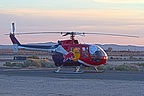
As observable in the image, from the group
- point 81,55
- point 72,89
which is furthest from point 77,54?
point 72,89

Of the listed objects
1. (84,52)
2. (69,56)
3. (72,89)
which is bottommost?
(72,89)

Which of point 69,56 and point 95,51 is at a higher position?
point 95,51

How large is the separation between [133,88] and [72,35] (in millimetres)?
19073

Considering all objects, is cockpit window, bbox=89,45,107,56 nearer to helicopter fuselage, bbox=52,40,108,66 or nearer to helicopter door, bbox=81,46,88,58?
helicopter fuselage, bbox=52,40,108,66

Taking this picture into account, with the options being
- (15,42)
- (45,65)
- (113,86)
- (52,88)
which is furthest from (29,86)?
(45,65)

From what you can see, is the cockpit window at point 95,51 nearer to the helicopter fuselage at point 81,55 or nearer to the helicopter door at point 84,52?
the helicopter fuselage at point 81,55

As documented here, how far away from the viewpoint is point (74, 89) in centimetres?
2828

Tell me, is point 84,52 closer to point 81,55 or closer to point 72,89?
point 81,55

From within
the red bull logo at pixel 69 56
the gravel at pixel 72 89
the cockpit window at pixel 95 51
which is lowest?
the gravel at pixel 72 89

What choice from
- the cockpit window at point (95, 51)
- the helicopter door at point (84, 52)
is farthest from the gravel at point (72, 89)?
the helicopter door at point (84, 52)

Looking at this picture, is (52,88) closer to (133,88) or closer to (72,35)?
(133,88)

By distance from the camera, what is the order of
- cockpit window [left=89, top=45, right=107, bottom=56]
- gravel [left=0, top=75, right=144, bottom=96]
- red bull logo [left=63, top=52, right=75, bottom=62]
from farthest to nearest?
red bull logo [left=63, top=52, right=75, bottom=62] < cockpit window [left=89, top=45, right=107, bottom=56] < gravel [left=0, top=75, right=144, bottom=96]

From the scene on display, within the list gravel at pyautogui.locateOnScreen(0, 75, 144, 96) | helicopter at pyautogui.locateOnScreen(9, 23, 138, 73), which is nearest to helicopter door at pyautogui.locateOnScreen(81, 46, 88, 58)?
helicopter at pyautogui.locateOnScreen(9, 23, 138, 73)

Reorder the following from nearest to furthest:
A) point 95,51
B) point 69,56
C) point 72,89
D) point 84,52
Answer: point 72,89 < point 95,51 < point 84,52 < point 69,56
